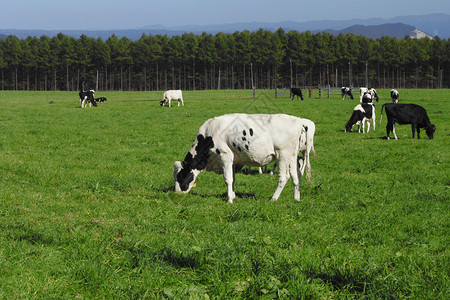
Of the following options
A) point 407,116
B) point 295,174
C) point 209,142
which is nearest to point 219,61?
point 407,116

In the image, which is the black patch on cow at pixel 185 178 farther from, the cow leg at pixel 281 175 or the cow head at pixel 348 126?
the cow head at pixel 348 126

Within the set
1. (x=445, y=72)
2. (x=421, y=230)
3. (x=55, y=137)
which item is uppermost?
(x=445, y=72)

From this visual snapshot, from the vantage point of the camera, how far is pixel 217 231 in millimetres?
7152

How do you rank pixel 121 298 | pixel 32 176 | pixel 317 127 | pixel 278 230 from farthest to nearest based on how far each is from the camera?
pixel 317 127, pixel 32 176, pixel 278 230, pixel 121 298

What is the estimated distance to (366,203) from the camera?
9516mm

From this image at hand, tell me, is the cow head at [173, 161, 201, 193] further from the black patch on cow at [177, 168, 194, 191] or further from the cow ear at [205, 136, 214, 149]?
the cow ear at [205, 136, 214, 149]

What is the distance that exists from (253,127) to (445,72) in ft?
466

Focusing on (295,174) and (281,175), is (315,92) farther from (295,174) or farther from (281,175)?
(281,175)

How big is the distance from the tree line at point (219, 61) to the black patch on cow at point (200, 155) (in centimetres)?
11484

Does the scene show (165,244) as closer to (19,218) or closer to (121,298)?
(121,298)

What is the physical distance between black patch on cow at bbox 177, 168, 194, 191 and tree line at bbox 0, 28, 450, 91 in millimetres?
114872

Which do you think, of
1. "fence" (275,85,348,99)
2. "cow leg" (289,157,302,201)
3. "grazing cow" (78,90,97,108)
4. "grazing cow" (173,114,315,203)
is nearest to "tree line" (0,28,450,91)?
"fence" (275,85,348,99)

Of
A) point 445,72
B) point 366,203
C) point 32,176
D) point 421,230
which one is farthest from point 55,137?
point 445,72

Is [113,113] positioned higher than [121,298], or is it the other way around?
[113,113]
